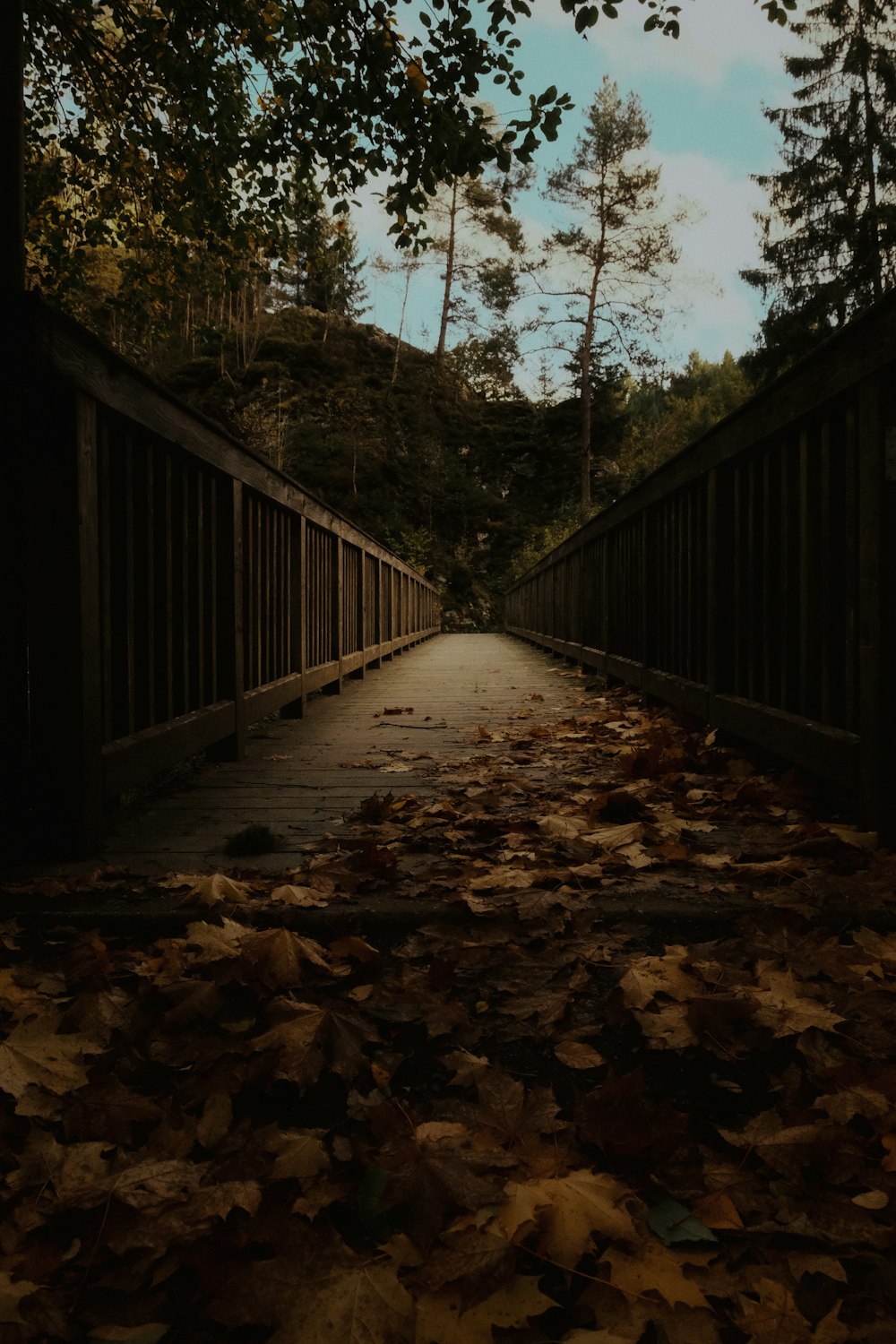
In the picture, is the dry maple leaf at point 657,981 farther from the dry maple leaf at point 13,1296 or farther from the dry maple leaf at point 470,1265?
the dry maple leaf at point 13,1296

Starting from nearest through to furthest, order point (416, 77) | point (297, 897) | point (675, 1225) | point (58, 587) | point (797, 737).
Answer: point (675, 1225), point (297, 897), point (58, 587), point (797, 737), point (416, 77)

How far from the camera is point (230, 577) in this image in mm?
3662

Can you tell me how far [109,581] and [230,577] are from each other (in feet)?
4.13

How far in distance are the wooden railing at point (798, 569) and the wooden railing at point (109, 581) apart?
6.84 feet

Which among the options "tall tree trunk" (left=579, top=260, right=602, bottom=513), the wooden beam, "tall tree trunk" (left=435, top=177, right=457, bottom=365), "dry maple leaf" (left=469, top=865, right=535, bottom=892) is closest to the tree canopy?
the wooden beam

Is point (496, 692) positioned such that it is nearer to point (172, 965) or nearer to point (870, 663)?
point (870, 663)

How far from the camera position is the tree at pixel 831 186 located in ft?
65.7

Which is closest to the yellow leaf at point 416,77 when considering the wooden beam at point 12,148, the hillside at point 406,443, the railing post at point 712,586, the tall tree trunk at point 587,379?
the wooden beam at point 12,148

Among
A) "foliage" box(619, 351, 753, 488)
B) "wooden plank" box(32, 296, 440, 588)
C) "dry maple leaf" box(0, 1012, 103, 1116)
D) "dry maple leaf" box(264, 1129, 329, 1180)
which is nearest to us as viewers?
"dry maple leaf" box(264, 1129, 329, 1180)

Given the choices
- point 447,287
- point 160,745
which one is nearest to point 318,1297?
point 160,745

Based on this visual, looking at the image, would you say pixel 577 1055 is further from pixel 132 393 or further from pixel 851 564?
pixel 132 393

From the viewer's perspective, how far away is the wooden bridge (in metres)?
2.09

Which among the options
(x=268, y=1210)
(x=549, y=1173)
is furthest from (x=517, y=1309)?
(x=268, y=1210)

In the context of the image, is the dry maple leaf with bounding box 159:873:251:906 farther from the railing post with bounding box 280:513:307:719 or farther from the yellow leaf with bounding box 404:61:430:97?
the yellow leaf with bounding box 404:61:430:97
